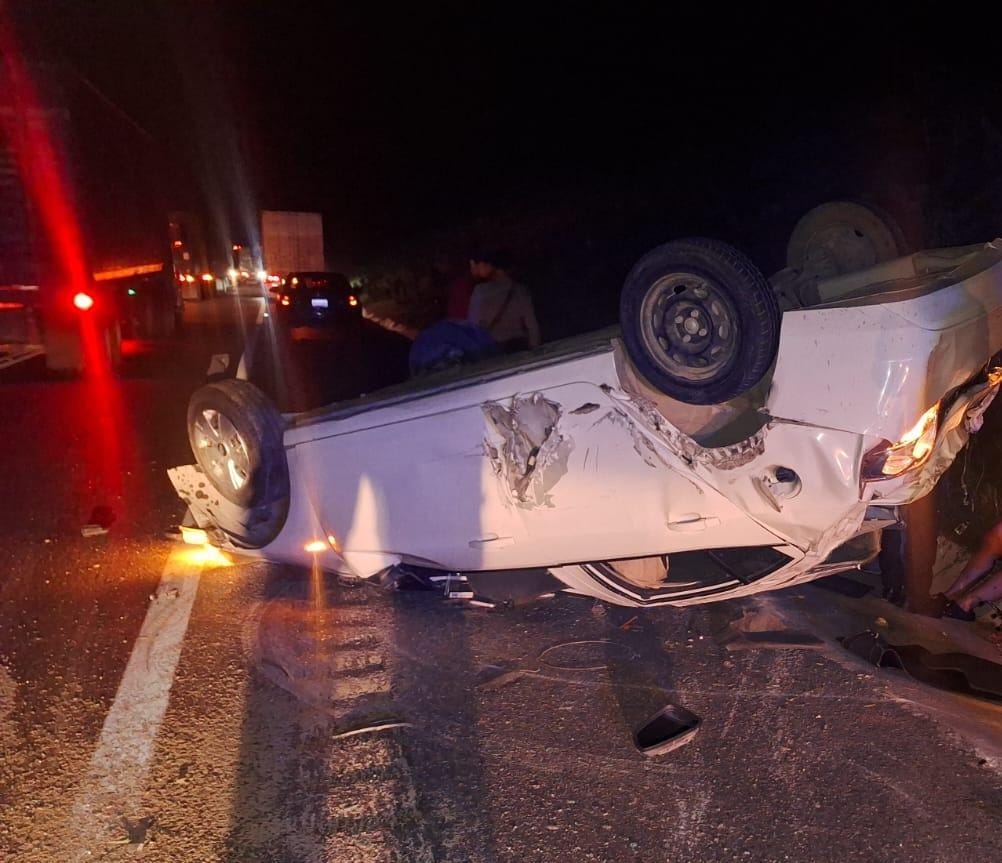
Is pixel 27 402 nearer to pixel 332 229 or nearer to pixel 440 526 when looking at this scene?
pixel 440 526

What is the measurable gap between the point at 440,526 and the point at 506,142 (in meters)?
32.2

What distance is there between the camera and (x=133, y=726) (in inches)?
119

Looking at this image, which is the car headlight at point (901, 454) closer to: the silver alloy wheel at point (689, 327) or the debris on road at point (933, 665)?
the silver alloy wheel at point (689, 327)

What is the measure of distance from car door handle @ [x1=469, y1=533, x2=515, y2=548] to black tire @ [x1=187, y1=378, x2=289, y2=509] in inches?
43.6

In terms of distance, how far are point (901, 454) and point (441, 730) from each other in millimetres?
1889

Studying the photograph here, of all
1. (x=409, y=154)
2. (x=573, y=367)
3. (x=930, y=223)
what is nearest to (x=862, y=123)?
(x=930, y=223)

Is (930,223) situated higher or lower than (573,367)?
higher

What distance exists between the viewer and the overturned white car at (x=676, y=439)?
2605mm

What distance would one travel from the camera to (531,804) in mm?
2656

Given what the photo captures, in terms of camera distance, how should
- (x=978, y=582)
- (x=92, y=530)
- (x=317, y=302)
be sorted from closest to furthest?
(x=978, y=582) → (x=92, y=530) → (x=317, y=302)

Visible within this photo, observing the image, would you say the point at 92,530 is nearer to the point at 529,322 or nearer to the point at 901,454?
the point at 529,322

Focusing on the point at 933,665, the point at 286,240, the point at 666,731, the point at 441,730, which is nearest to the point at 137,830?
the point at 441,730

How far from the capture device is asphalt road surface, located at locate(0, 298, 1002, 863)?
2.52m

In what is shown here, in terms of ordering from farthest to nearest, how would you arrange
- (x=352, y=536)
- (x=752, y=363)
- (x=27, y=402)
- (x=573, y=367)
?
1. (x=27, y=402)
2. (x=352, y=536)
3. (x=573, y=367)
4. (x=752, y=363)
